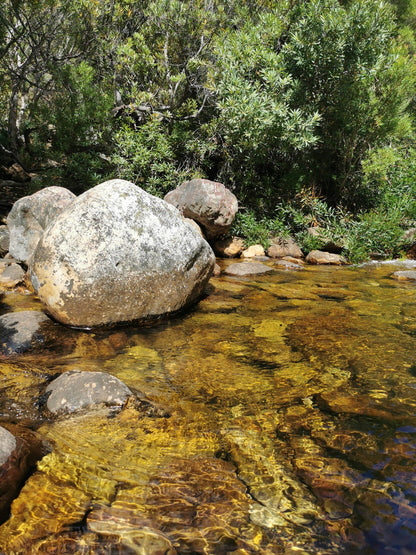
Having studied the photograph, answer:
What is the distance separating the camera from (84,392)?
3055mm

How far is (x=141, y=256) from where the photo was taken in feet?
15.4

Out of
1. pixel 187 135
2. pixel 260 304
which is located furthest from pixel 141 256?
pixel 187 135

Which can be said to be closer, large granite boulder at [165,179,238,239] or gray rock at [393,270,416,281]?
gray rock at [393,270,416,281]

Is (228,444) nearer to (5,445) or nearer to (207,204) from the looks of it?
(5,445)

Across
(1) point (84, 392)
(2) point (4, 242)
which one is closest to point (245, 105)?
(2) point (4, 242)

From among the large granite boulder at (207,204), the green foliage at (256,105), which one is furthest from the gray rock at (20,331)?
the green foliage at (256,105)

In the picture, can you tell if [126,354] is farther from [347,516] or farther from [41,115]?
[41,115]

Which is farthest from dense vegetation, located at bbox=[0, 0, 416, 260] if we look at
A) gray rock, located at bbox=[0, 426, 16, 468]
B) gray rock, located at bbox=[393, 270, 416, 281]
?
gray rock, located at bbox=[0, 426, 16, 468]

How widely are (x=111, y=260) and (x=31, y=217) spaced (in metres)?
3.31

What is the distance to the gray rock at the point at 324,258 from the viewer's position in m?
9.55

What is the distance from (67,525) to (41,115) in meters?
12.8

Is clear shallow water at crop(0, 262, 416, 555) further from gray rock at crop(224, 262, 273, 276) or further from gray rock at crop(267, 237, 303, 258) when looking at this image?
gray rock at crop(267, 237, 303, 258)

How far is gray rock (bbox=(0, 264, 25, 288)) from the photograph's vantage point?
6238 millimetres

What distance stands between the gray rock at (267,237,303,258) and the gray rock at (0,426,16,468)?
855 cm
